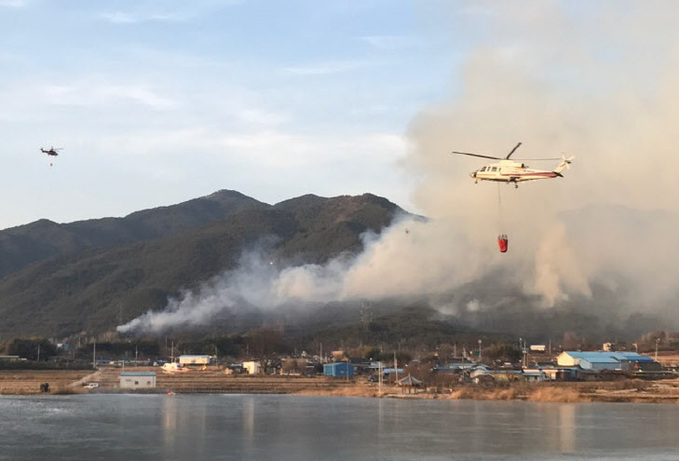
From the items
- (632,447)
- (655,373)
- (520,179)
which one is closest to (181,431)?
(632,447)

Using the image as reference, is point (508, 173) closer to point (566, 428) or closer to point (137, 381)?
point (566, 428)

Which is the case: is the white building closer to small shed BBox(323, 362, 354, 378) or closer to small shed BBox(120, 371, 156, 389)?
small shed BBox(323, 362, 354, 378)

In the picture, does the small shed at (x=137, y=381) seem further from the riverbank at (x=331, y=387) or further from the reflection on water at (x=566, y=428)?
the reflection on water at (x=566, y=428)

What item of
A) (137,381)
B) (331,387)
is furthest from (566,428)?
(137,381)

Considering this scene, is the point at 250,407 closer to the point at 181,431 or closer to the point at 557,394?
the point at 181,431

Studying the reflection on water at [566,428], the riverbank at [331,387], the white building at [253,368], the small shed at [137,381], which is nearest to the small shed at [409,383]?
the riverbank at [331,387]

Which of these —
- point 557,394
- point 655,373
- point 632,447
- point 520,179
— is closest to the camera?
point 632,447

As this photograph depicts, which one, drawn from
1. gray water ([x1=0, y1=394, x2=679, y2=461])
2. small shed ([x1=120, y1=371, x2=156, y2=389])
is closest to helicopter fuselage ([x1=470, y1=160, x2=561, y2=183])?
gray water ([x1=0, y1=394, x2=679, y2=461])
